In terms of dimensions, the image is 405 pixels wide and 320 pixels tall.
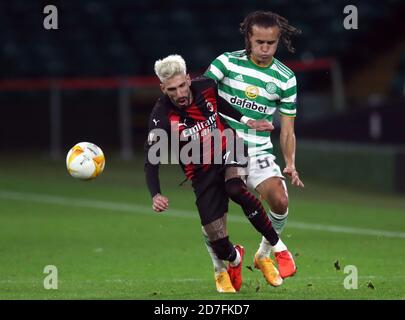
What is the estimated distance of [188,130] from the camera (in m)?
8.98

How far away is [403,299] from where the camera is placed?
333 inches

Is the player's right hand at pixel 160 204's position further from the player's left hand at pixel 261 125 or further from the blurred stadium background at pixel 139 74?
the blurred stadium background at pixel 139 74

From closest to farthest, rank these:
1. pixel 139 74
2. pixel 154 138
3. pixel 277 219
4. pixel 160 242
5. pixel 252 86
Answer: pixel 154 138 < pixel 252 86 < pixel 277 219 < pixel 160 242 < pixel 139 74

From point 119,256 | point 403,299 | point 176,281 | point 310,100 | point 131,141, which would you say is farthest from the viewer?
point 131,141

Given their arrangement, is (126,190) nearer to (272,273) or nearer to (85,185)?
(85,185)

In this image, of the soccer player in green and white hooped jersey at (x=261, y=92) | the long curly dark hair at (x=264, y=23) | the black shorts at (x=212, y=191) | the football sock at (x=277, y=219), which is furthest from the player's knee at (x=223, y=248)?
the long curly dark hair at (x=264, y=23)

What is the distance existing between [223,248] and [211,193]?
1.35 ft

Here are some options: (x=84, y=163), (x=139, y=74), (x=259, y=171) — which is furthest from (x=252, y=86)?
(x=139, y=74)

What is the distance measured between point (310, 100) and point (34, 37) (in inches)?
252

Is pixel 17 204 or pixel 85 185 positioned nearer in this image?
pixel 17 204

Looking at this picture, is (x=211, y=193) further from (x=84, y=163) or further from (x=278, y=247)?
(x=84, y=163)

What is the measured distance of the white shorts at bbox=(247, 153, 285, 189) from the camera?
9.55 metres

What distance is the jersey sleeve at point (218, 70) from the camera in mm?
9469

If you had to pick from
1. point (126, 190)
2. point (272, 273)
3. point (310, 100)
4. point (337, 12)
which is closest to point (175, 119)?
point (272, 273)
